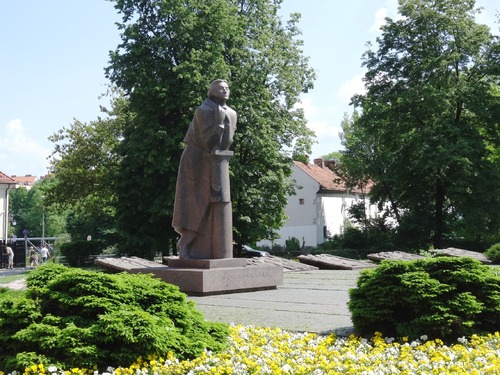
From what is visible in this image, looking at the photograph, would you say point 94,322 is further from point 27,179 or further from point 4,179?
point 27,179

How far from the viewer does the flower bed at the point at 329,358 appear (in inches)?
222

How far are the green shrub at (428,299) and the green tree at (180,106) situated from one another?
70.0 ft

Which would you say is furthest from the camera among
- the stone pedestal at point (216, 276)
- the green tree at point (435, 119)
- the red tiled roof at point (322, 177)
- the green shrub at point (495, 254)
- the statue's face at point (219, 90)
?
the red tiled roof at point (322, 177)

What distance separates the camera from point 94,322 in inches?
233

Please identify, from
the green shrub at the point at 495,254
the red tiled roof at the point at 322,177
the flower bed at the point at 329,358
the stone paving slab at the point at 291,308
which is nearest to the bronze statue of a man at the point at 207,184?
the stone paving slab at the point at 291,308

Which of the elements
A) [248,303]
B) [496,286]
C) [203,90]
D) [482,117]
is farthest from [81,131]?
[496,286]

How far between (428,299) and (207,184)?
694 centimetres

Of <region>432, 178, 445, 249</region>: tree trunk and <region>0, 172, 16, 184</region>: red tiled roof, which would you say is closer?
<region>432, 178, 445, 249</region>: tree trunk

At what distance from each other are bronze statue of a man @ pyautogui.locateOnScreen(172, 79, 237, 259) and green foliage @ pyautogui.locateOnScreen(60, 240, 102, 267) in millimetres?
17977

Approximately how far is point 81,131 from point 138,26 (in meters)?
8.93

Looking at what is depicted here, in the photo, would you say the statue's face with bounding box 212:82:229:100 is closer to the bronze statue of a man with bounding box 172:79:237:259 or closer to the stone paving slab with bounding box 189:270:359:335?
the bronze statue of a man with bounding box 172:79:237:259

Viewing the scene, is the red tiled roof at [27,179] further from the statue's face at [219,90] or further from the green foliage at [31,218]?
the statue's face at [219,90]

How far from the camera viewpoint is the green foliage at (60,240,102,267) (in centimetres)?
3039

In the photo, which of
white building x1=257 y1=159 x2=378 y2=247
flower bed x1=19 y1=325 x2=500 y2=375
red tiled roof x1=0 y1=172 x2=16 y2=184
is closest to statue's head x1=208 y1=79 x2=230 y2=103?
flower bed x1=19 y1=325 x2=500 y2=375
